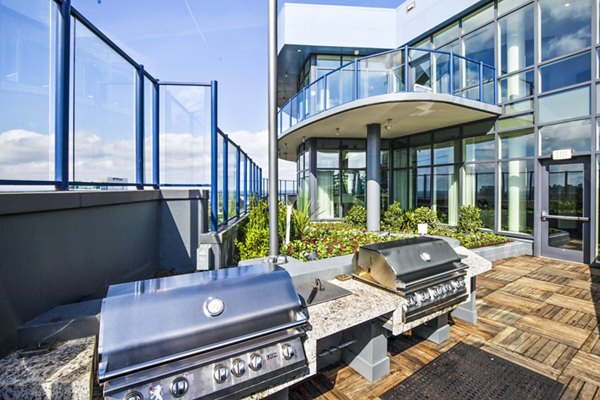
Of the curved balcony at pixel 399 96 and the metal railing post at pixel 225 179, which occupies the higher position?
the curved balcony at pixel 399 96

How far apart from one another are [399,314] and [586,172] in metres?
6.99

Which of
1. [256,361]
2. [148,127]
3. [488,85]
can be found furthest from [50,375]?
[488,85]

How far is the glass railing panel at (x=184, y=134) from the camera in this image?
15.6 feet

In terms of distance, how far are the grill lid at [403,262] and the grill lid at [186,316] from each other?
0.98 m

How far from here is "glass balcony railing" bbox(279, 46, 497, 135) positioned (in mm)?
7705

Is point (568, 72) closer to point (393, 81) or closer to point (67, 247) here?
point (393, 81)

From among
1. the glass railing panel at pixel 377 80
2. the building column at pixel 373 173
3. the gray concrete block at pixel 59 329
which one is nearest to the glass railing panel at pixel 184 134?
the gray concrete block at pixel 59 329

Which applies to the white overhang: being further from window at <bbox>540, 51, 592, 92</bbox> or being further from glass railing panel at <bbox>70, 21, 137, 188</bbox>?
glass railing panel at <bbox>70, 21, 137, 188</bbox>

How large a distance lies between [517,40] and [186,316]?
10.0 meters

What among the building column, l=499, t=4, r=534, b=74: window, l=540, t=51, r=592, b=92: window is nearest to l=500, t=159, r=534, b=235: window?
l=540, t=51, r=592, b=92: window

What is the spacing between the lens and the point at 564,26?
21.5ft

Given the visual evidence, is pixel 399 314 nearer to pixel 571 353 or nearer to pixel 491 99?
pixel 571 353

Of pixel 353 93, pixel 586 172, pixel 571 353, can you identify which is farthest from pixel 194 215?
pixel 586 172

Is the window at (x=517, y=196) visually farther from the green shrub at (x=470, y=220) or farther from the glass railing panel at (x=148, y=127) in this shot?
the glass railing panel at (x=148, y=127)
